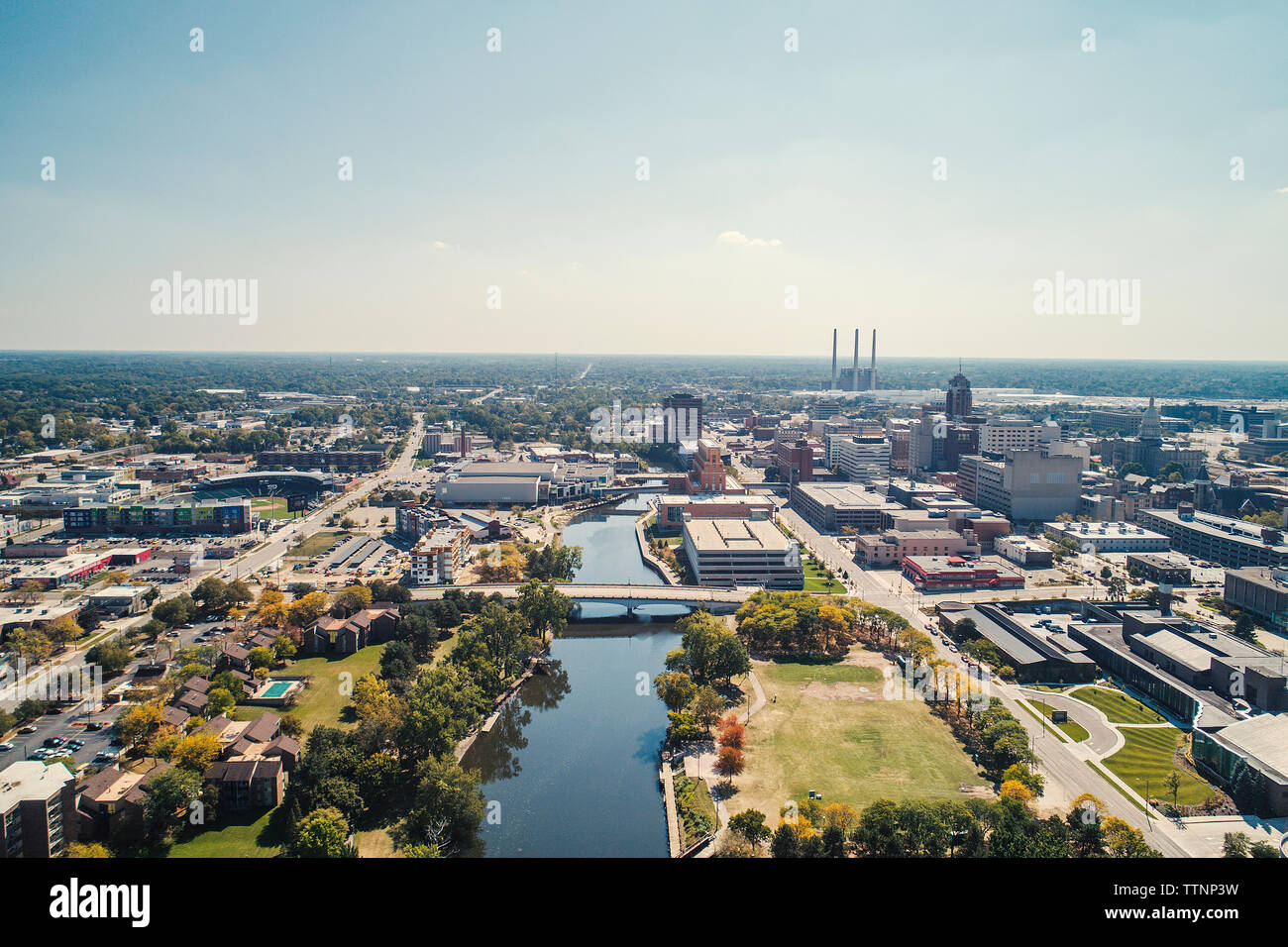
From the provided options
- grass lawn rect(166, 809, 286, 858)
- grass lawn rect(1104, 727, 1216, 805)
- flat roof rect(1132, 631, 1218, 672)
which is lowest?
grass lawn rect(166, 809, 286, 858)

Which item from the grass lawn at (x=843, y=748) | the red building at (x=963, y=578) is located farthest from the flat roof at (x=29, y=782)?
the red building at (x=963, y=578)

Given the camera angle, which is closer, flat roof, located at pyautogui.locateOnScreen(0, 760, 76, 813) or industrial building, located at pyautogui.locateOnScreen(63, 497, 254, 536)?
flat roof, located at pyautogui.locateOnScreen(0, 760, 76, 813)

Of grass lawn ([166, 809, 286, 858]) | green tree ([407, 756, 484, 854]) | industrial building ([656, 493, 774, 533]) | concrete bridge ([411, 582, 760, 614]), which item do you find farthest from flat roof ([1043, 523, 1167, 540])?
grass lawn ([166, 809, 286, 858])

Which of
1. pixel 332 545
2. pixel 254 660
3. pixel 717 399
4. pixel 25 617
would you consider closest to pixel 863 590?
pixel 254 660

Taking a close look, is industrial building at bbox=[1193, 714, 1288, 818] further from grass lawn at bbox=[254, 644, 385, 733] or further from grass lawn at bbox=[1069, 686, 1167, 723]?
grass lawn at bbox=[254, 644, 385, 733]

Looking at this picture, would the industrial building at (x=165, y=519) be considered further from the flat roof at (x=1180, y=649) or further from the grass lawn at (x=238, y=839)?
the flat roof at (x=1180, y=649)

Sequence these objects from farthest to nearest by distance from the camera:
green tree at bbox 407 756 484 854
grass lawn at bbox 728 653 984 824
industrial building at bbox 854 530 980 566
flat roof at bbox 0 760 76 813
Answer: industrial building at bbox 854 530 980 566 → grass lawn at bbox 728 653 984 824 → green tree at bbox 407 756 484 854 → flat roof at bbox 0 760 76 813
